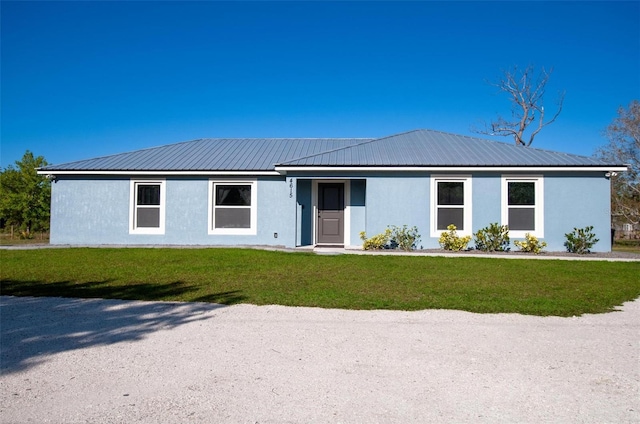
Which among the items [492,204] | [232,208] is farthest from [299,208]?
[492,204]

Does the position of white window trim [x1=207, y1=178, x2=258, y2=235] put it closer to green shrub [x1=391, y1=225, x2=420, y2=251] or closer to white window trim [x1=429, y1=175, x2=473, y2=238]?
green shrub [x1=391, y1=225, x2=420, y2=251]

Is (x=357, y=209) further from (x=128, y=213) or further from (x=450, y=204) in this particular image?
(x=128, y=213)

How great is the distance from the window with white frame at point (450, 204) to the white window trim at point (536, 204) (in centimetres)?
111

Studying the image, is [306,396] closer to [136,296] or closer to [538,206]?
[136,296]

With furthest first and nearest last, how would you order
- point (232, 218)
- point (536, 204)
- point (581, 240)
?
1. point (232, 218)
2. point (536, 204)
3. point (581, 240)

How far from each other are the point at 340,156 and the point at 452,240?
179 inches

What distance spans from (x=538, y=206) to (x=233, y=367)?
42.9 feet

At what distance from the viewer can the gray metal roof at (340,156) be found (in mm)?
14539

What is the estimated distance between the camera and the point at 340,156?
603 inches

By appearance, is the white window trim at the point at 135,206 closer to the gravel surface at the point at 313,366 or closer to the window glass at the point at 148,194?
the window glass at the point at 148,194

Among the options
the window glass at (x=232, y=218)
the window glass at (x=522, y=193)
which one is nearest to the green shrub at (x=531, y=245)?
the window glass at (x=522, y=193)

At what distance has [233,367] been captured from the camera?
4055mm

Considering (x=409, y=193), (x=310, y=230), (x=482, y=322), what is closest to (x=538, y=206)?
(x=409, y=193)

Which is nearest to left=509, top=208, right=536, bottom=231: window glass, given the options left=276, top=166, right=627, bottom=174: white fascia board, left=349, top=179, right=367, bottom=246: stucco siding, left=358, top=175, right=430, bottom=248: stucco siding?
left=276, top=166, right=627, bottom=174: white fascia board
